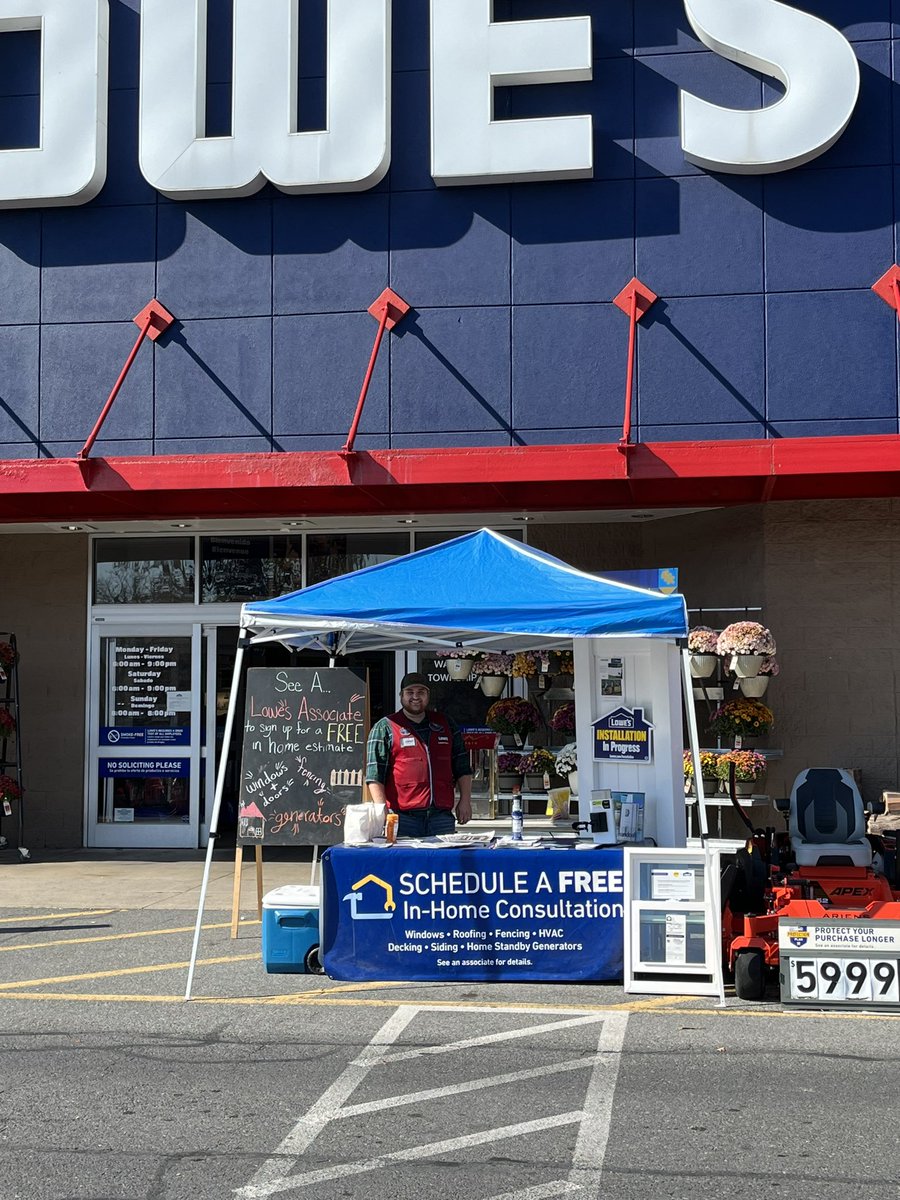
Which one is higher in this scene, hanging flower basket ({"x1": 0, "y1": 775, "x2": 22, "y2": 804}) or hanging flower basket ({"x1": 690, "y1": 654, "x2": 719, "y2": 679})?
hanging flower basket ({"x1": 690, "y1": 654, "x2": 719, "y2": 679})

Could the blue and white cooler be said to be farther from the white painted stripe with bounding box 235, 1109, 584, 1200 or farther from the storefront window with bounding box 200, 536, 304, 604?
the storefront window with bounding box 200, 536, 304, 604

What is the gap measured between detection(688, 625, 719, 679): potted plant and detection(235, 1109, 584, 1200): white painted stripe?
723cm

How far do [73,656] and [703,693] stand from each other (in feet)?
24.3

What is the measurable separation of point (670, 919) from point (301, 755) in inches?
116

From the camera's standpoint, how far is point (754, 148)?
13.2m

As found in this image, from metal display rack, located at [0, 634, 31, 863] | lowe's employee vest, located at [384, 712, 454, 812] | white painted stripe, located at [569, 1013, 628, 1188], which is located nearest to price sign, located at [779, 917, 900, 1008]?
white painted stripe, located at [569, 1013, 628, 1188]

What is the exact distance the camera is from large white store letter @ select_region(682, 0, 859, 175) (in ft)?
43.2

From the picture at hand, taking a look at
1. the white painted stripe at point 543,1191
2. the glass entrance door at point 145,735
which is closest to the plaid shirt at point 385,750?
the white painted stripe at point 543,1191

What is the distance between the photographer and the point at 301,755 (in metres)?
9.55

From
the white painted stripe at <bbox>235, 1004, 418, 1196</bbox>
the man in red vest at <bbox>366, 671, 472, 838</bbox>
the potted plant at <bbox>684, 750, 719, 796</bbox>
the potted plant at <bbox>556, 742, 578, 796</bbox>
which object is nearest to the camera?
the white painted stripe at <bbox>235, 1004, 418, 1196</bbox>

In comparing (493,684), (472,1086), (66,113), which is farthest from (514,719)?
(66,113)

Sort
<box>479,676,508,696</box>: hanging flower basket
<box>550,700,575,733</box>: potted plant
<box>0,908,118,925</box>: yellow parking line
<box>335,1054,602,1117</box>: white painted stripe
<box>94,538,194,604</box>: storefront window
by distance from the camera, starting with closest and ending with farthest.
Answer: <box>335,1054,602,1117</box>: white painted stripe, <box>0,908,118,925</box>: yellow parking line, <box>550,700,575,733</box>: potted plant, <box>479,676,508,696</box>: hanging flower basket, <box>94,538,194,604</box>: storefront window

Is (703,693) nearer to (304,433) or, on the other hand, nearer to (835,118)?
(304,433)

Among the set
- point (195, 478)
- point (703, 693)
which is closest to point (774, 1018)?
point (703, 693)
